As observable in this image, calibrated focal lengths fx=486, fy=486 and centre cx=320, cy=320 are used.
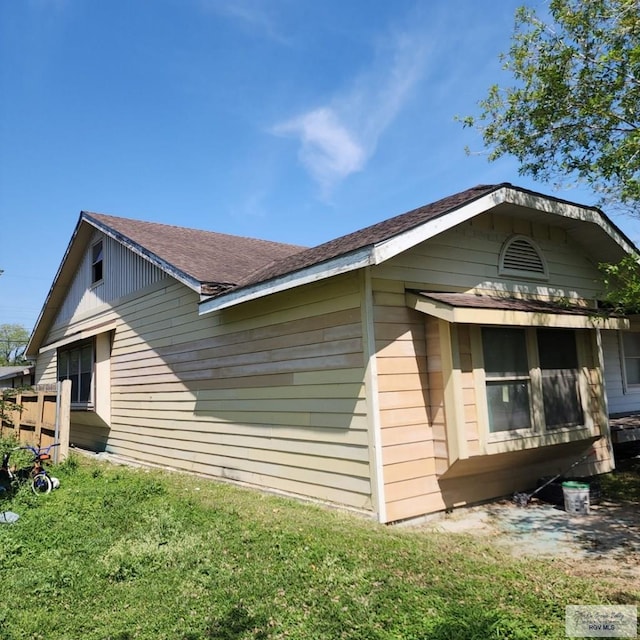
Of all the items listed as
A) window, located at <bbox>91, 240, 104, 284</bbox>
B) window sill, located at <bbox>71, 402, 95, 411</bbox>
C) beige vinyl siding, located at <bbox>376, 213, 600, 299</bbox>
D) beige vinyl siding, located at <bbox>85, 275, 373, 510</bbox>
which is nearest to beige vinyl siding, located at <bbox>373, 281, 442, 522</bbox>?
beige vinyl siding, located at <bbox>85, 275, 373, 510</bbox>

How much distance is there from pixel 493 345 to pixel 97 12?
30.3ft

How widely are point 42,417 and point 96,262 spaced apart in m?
4.89

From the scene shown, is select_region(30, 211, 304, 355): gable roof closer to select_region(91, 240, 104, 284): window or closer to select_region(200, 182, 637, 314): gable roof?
select_region(91, 240, 104, 284): window

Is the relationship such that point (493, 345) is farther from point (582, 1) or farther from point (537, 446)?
point (582, 1)

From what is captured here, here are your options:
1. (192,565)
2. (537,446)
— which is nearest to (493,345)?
(537,446)

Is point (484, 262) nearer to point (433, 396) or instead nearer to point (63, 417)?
point (433, 396)

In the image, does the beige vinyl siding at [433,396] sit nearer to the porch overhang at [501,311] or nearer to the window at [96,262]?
the porch overhang at [501,311]

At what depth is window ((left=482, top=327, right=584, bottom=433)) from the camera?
19.3 feet

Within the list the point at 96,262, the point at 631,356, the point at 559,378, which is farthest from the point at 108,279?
the point at 631,356

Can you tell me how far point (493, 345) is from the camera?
19.7 feet

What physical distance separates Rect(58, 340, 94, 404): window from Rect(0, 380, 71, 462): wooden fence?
161cm

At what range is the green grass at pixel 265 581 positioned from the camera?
3084 mm

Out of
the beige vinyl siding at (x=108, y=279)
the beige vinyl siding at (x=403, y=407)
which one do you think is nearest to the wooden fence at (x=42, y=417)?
the beige vinyl siding at (x=108, y=279)

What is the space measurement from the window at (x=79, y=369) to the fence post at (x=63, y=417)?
2.91 meters
